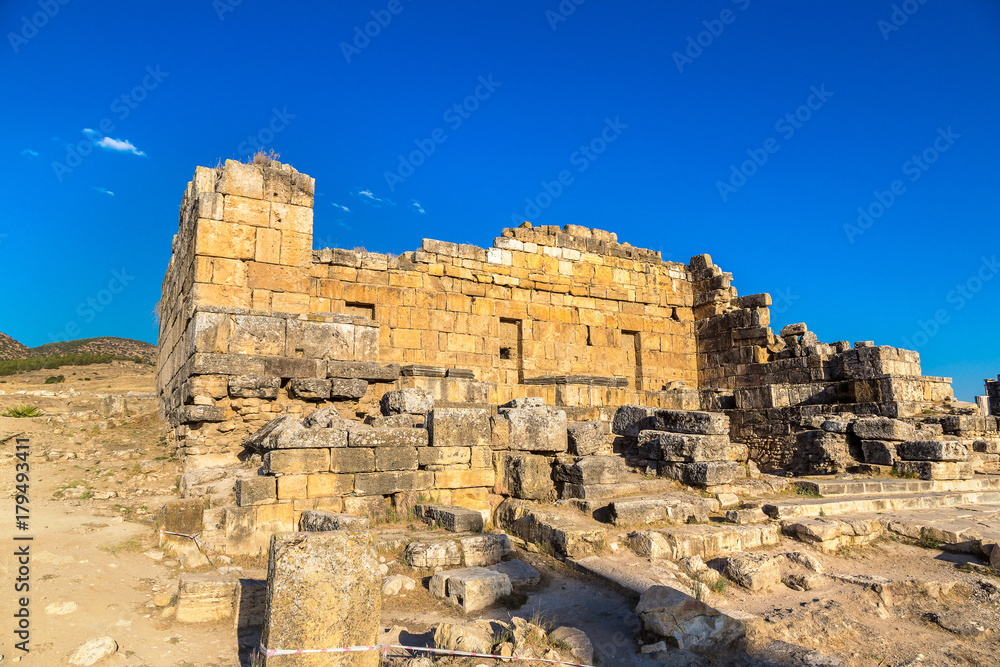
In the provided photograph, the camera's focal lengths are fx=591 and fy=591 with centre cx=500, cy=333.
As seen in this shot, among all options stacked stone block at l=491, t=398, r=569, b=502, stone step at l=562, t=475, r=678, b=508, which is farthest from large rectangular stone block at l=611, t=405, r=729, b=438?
stacked stone block at l=491, t=398, r=569, b=502

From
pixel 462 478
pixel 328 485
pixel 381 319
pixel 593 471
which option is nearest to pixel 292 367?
pixel 328 485

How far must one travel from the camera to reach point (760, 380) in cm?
1412

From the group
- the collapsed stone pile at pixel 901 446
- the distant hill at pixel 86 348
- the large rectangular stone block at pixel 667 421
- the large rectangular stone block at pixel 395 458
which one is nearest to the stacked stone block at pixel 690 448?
the large rectangular stone block at pixel 667 421

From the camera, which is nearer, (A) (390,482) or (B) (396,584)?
(B) (396,584)

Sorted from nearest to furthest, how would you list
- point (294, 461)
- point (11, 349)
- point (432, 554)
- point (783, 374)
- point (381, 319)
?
point (432, 554)
point (294, 461)
point (381, 319)
point (783, 374)
point (11, 349)

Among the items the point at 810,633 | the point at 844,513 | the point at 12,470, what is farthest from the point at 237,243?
the point at 844,513

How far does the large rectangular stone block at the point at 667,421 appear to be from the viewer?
8633 millimetres

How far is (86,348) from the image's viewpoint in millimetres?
36500

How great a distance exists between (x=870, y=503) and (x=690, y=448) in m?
2.22

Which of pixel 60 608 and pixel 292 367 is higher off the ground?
pixel 292 367

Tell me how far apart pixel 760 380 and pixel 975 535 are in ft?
27.4

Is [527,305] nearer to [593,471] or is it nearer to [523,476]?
[593,471]

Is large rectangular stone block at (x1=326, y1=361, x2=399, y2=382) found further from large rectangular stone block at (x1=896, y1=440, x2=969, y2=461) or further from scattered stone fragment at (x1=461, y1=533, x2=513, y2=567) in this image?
large rectangular stone block at (x1=896, y1=440, x2=969, y2=461)

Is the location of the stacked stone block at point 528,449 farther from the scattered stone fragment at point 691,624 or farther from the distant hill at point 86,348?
the distant hill at point 86,348
